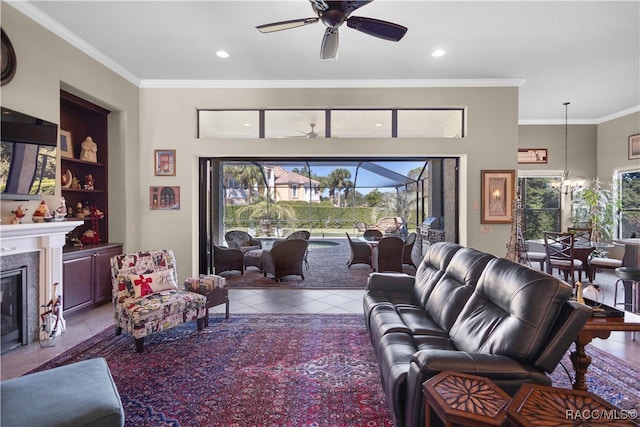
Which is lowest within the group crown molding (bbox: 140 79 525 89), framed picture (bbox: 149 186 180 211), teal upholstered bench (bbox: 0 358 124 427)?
teal upholstered bench (bbox: 0 358 124 427)

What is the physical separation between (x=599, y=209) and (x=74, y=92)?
9820 mm

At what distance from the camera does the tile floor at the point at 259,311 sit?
9.14 ft

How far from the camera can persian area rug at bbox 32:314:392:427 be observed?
2023 millimetres

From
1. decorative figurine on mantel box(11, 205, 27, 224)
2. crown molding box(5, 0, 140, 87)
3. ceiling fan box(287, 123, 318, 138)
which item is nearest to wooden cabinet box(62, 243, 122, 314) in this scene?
decorative figurine on mantel box(11, 205, 27, 224)

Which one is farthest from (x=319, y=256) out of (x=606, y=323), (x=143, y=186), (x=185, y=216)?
(x=606, y=323)

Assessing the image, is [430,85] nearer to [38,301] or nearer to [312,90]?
[312,90]

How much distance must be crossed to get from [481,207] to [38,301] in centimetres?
591

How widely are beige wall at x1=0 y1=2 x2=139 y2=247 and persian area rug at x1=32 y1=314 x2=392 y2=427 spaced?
1972 millimetres

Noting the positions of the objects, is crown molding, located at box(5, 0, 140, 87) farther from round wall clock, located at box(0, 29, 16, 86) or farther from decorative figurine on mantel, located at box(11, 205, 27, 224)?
decorative figurine on mantel, located at box(11, 205, 27, 224)

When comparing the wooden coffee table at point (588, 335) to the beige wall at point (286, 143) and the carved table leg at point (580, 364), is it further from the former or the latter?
the beige wall at point (286, 143)

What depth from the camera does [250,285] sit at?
213 inches

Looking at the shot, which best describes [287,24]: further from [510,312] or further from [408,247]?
[408,247]

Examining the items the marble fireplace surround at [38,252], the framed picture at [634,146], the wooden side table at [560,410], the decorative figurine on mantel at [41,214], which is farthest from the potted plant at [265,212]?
the wooden side table at [560,410]

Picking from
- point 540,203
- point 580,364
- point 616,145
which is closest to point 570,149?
point 616,145
